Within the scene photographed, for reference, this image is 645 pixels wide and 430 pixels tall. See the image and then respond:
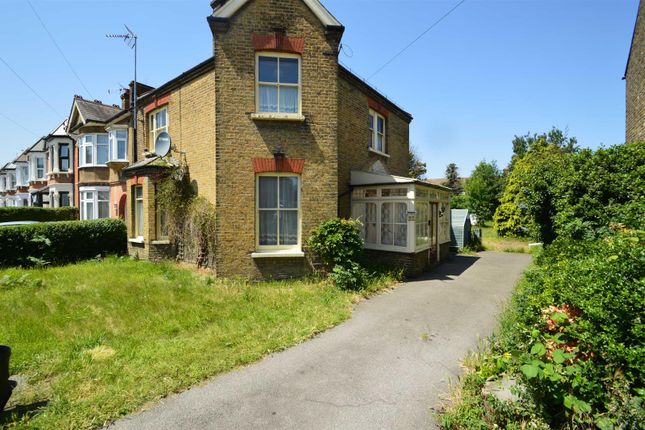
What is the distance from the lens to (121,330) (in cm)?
651

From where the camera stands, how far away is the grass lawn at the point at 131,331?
4.29 meters

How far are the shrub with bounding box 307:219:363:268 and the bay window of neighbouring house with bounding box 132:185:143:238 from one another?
817cm

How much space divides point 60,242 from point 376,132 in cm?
1331

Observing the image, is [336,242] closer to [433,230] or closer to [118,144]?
[433,230]

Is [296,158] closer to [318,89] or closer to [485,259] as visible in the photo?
[318,89]

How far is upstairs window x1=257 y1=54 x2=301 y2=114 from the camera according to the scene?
9.95m

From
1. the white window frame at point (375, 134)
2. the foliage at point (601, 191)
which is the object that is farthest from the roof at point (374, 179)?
the foliage at point (601, 191)

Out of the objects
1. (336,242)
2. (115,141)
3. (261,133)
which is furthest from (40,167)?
(336,242)

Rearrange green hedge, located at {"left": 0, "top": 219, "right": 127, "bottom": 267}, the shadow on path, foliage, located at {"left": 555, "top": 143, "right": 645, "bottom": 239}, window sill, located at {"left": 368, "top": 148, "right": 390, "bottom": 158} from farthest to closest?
window sill, located at {"left": 368, "top": 148, "right": 390, "bottom": 158}
green hedge, located at {"left": 0, "top": 219, "right": 127, "bottom": 267}
the shadow on path
foliage, located at {"left": 555, "top": 143, "right": 645, "bottom": 239}

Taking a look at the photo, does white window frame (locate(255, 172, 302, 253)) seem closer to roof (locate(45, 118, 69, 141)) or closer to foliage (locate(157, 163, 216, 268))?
foliage (locate(157, 163, 216, 268))

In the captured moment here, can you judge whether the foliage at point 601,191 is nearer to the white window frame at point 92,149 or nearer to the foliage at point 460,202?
the white window frame at point 92,149

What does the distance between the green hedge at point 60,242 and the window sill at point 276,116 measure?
931 cm

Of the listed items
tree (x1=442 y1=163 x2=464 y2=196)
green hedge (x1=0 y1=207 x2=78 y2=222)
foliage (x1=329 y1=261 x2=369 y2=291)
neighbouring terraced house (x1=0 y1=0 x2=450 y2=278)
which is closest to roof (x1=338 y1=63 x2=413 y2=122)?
neighbouring terraced house (x1=0 y1=0 x2=450 y2=278)

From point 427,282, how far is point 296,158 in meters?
5.46
